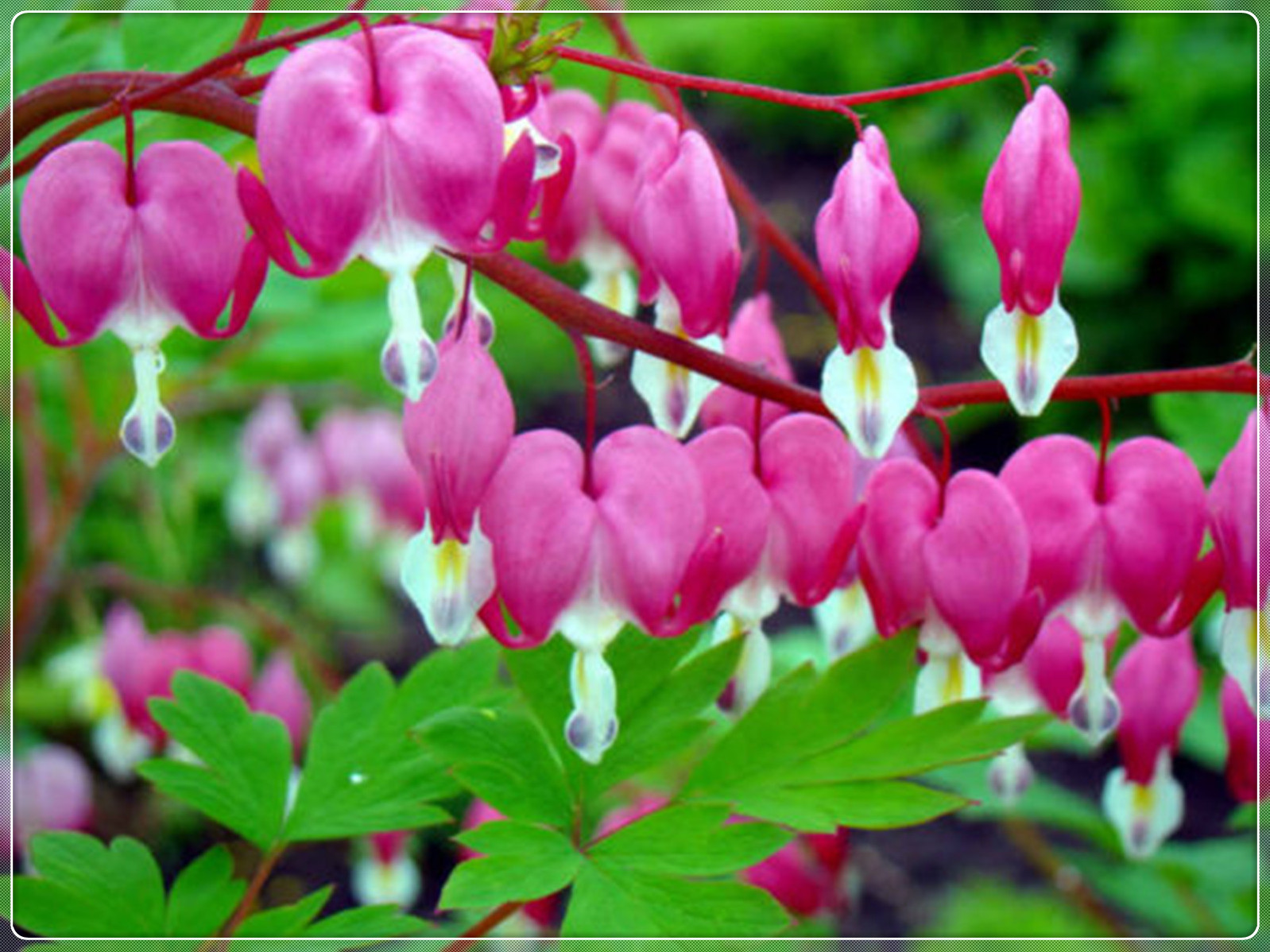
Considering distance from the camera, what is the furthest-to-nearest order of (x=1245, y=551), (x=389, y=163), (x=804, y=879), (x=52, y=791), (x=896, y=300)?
(x=896, y=300) → (x=52, y=791) → (x=804, y=879) → (x=1245, y=551) → (x=389, y=163)

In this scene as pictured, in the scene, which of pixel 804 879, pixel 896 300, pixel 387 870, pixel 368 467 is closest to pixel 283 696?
pixel 387 870

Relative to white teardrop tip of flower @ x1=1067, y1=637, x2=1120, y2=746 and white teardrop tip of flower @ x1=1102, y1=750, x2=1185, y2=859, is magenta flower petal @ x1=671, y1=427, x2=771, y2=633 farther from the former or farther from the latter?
white teardrop tip of flower @ x1=1102, y1=750, x2=1185, y2=859

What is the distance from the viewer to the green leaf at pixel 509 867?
763 mm

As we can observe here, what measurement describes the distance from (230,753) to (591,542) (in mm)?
294

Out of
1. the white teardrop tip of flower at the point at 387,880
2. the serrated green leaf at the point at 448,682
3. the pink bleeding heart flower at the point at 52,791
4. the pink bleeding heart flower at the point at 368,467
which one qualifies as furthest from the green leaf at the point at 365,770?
the pink bleeding heart flower at the point at 368,467

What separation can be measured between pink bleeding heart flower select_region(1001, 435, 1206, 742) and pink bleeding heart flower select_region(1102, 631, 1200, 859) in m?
0.16

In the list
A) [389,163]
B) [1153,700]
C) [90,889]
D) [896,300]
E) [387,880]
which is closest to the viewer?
[389,163]

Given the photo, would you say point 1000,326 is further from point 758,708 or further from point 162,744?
point 162,744

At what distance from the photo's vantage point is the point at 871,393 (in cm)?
75

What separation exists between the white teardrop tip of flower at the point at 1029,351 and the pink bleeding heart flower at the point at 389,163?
23cm

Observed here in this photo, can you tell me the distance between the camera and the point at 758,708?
2.80 feet

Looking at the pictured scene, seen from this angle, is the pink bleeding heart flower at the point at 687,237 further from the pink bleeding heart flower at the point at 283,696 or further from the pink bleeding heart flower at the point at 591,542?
the pink bleeding heart flower at the point at 283,696

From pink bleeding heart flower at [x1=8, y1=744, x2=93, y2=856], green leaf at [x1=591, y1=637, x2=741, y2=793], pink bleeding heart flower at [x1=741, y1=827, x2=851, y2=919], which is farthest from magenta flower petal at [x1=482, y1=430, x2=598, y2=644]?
pink bleeding heart flower at [x1=8, y1=744, x2=93, y2=856]

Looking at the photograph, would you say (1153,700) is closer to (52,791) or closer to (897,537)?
(897,537)
